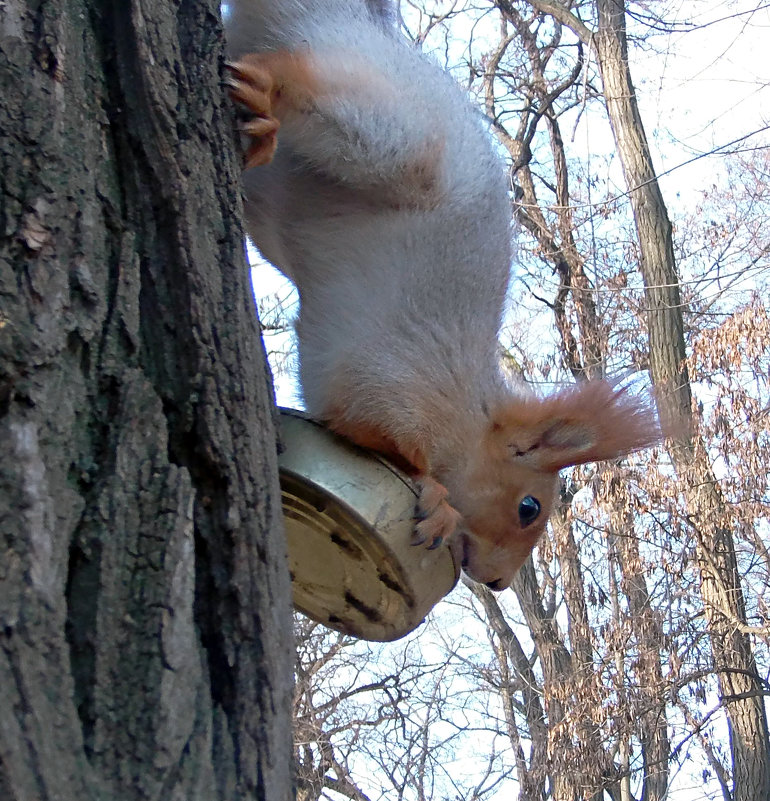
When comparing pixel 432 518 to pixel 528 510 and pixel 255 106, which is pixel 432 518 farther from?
pixel 255 106

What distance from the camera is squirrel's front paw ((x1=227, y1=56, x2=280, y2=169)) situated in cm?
197

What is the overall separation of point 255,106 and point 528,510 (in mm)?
1370

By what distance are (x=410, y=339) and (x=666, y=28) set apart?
24.9 feet

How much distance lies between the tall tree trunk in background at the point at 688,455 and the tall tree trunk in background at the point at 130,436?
16.2 feet

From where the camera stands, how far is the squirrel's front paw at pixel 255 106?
1.97m

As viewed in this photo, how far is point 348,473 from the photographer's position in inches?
83.6

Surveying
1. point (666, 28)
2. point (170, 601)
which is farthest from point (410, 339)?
point (666, 28)

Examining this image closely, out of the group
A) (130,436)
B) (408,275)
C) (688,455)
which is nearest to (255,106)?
(408,275)

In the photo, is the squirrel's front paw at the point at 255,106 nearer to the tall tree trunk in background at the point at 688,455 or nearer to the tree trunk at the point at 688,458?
the tall tree trunk in background at the point at 688,455

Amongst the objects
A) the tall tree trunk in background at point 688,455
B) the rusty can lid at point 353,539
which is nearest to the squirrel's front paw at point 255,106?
the rusty can lid at point 353,539

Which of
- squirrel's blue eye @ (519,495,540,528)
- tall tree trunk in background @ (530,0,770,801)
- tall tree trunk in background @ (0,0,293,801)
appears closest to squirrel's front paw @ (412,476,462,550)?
squirrel's blue eye @ (519,495,540,528)

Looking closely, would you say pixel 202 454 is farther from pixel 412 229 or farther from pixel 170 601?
pixel 412 229

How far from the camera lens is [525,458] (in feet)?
9.16

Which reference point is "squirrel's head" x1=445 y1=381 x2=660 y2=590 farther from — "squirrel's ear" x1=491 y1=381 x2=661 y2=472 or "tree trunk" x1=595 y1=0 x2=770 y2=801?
"tree trunk" x1=595 y1=0 x2=770 y2=801
